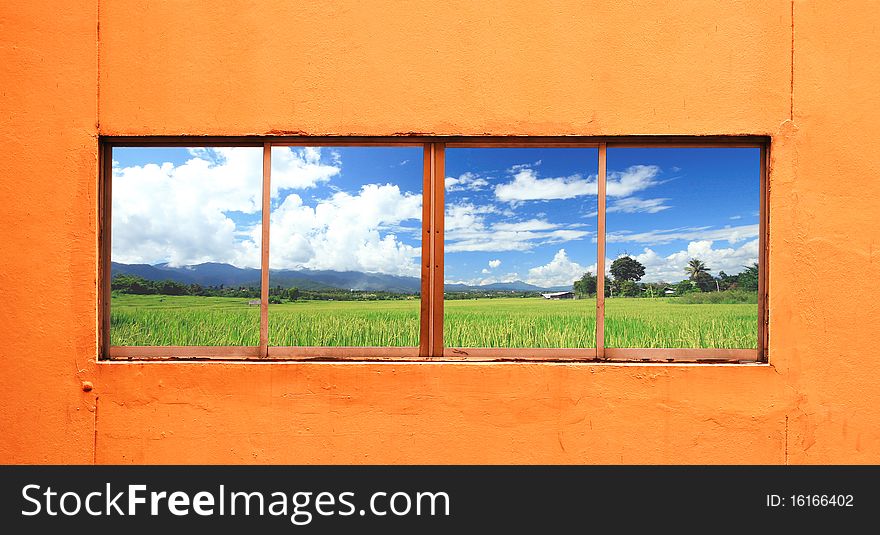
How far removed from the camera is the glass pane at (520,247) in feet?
11.1

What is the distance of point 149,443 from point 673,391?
129 inches

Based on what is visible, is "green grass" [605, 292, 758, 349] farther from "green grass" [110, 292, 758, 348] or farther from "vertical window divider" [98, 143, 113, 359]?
"vertical window divider" [98, 143, 113, 359]

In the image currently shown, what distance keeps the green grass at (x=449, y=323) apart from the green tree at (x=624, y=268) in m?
0.15

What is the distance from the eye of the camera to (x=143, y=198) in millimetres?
3404

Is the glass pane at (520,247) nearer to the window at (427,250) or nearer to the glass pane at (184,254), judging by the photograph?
the window at (427,250)

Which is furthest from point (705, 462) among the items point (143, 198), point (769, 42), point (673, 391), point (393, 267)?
point (143, 198)

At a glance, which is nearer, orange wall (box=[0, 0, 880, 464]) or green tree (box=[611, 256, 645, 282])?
orange wall (box=[0, 0, 880, 464])

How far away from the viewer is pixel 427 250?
3377 millimetres

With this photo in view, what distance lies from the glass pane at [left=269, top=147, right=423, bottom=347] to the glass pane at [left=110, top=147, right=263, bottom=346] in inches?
7.1

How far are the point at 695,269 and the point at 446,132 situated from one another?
1865mm

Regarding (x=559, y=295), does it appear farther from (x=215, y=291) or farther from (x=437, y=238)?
(x=215, y=291)

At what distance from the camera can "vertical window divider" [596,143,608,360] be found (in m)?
3.33

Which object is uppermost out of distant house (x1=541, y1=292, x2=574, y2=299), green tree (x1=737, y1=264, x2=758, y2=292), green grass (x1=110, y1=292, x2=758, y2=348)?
green tree (x1=737, y1=264, x2=758, y2=292)

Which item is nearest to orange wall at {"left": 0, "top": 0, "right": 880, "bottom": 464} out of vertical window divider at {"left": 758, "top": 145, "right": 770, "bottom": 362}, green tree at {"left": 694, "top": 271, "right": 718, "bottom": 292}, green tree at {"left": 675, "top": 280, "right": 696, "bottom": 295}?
vertical window divider at {"left": 758, "top": 145, "right": 770, "bottom": 362}
